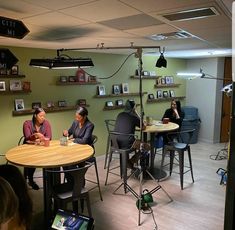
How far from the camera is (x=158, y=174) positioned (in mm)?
4762

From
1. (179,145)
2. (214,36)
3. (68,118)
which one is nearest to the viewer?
(214,36)

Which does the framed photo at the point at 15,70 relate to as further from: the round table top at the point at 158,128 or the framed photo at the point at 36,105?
the round table top at the point at 158,128

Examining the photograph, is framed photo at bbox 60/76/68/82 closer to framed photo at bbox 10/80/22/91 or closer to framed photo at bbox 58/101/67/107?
framed photo at bbox 58/101/67/107

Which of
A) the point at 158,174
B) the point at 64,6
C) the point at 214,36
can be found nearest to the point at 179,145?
the point at 158,174

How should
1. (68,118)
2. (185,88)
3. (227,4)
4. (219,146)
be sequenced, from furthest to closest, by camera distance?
(185,88) → (219,146) → (68,118) → (227,4)

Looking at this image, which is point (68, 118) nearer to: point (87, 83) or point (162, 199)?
point (87, 83)

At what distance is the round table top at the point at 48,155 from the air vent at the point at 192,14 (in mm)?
1670

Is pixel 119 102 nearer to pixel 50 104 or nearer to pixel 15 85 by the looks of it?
pixel 50 104

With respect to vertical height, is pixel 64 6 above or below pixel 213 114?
above

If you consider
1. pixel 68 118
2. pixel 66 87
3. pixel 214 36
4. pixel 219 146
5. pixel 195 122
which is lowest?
pixel 219 146

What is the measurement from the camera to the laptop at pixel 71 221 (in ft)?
8.11

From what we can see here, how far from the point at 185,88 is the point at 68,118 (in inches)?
157

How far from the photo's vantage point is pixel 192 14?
227 cm

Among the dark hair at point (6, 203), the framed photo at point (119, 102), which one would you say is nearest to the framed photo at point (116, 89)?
the framed photo at point (119, 102)
